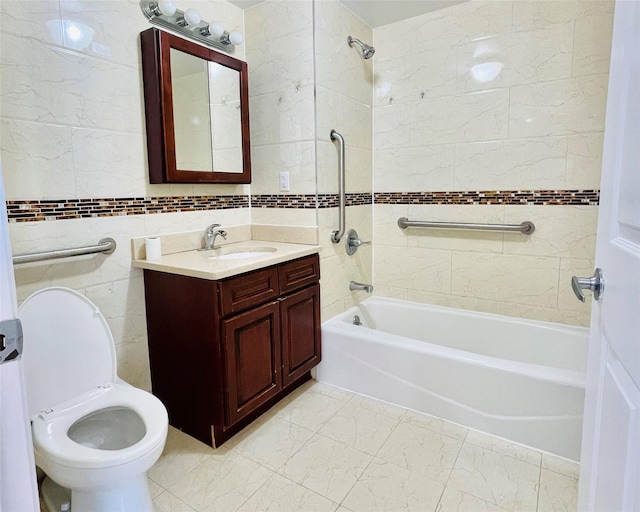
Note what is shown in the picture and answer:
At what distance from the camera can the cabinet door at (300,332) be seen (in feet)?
6.67

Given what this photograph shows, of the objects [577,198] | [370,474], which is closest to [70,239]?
[370,474]

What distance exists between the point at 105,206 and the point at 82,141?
0.91ft

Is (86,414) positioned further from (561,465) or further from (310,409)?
(561,465)

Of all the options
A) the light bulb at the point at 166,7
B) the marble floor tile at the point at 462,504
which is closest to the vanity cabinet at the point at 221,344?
the marble floor tile at the point at 462,504

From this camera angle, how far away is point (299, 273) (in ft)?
6.86

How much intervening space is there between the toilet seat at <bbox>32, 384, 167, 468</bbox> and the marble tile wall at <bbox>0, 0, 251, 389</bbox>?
0.38 metres

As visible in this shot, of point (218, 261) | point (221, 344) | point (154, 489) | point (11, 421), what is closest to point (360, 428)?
point (221, 344)

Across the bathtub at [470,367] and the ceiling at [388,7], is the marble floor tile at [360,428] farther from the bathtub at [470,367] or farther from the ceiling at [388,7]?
the ceiling at [388,7]

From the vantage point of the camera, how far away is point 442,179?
2.50 meters

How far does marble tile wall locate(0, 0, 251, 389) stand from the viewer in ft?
4.72

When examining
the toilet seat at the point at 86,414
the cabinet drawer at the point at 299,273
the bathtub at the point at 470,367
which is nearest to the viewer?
the toilet seat at the point at 86,414

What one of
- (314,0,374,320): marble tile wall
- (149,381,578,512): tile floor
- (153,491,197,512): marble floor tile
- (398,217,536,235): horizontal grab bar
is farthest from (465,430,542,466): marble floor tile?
(153,491,197,512): marble floor tile

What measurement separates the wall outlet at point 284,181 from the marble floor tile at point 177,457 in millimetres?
1390

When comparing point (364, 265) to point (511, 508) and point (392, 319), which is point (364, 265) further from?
point (511, 508)
